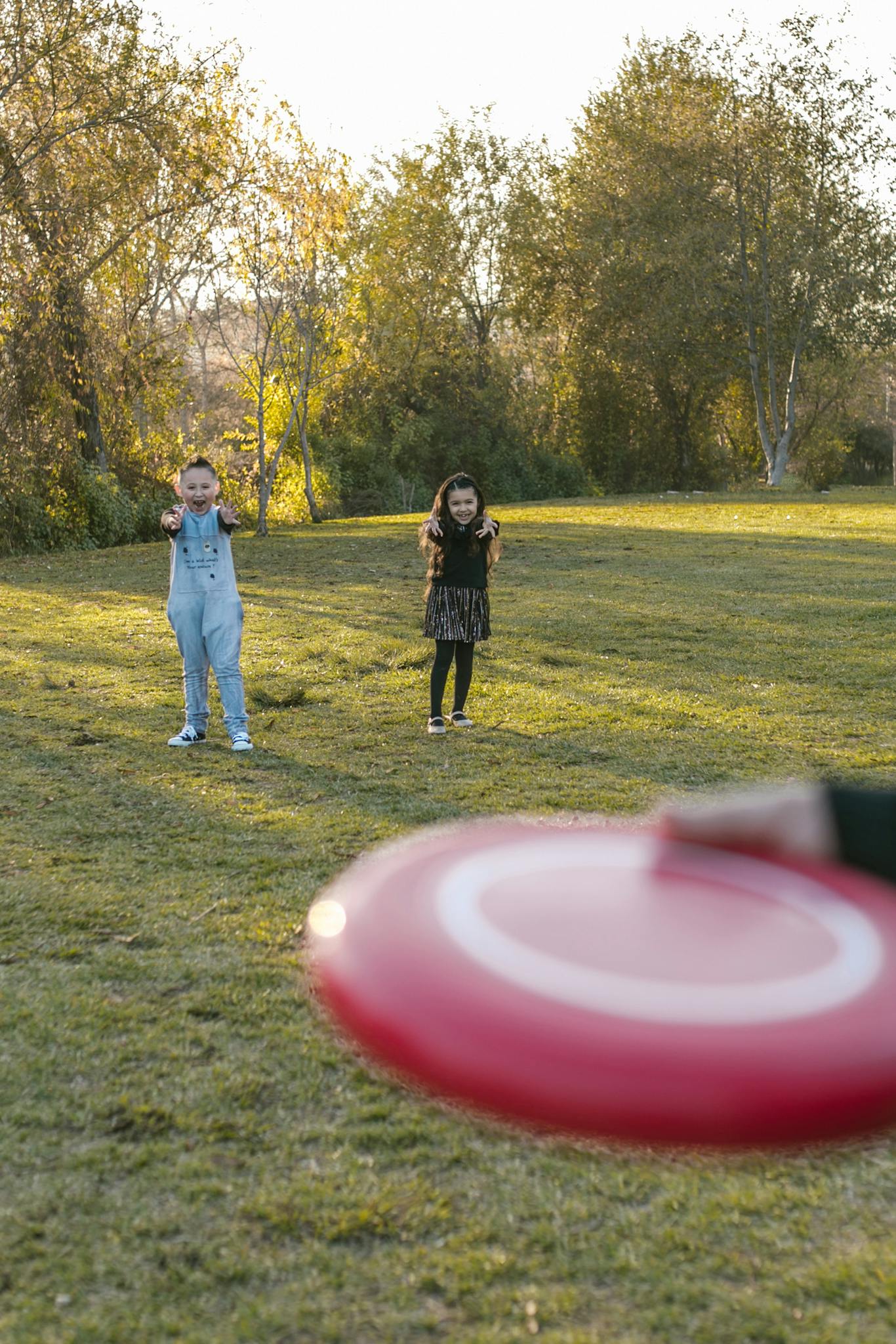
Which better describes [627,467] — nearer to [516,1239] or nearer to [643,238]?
[643,238]

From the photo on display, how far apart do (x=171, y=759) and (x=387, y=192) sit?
35313 millimetres

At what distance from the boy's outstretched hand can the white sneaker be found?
425 centimetres

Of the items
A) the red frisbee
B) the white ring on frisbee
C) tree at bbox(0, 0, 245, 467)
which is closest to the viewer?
the red frisbee

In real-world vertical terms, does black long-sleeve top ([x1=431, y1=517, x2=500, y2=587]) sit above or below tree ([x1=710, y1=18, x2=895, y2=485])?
below

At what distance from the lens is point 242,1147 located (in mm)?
2430

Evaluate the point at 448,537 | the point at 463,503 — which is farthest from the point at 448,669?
the point at 463,503

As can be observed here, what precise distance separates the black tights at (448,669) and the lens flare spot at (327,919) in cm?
385

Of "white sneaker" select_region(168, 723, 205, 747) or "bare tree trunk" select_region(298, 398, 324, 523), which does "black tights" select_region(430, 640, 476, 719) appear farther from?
"bare tree trunk" select_region(298, 398, 324, 523)

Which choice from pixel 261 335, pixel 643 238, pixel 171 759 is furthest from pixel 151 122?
pixel 643 238

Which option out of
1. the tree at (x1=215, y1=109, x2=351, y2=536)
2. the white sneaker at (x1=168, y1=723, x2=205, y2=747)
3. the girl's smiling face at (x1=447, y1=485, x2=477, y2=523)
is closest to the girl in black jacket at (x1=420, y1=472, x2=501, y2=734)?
the girl's smiling face at (x1=447, y1=485, x2=477, y2=523)

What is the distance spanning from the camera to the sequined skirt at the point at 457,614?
260 inches

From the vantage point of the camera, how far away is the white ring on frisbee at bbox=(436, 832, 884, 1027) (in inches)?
80.2

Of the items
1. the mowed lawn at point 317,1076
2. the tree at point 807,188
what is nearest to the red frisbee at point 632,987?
the mowed lawn at point 317,1076

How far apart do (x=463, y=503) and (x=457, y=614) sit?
1.97 feet
